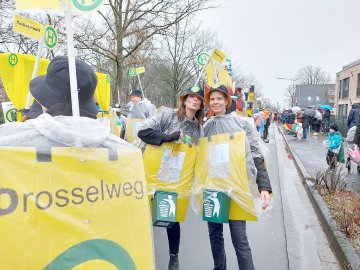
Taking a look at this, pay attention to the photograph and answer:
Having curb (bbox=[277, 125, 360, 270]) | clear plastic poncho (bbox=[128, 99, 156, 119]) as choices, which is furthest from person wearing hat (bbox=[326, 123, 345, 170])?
clear plastic poncho (bbox=[128, 99, 156, 119])

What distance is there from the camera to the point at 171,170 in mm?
3215

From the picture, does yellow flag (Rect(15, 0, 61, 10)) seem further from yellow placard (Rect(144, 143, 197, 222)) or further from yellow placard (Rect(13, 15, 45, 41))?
yellow placard (Rect(13, 15, 45, 41))

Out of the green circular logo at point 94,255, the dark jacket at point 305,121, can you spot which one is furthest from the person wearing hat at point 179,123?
the dark jacket at point 305,121

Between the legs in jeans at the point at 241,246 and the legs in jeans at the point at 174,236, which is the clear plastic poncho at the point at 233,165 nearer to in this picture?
the legs in jeans at the point at 241,246

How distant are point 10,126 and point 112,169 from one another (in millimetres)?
468

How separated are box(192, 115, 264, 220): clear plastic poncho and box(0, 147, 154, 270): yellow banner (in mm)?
1383

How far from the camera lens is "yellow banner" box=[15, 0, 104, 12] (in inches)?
65.0

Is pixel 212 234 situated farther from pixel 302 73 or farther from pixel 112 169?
pixel 302 73

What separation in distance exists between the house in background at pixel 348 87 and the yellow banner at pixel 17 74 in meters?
35.4

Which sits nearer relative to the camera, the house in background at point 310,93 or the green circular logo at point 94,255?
the green circular logo at point 94,255

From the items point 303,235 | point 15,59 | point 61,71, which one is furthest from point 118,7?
point 61,71

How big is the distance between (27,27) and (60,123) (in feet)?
10.1

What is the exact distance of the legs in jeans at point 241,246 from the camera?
9.52ft

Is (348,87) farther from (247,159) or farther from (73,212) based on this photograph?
(73,212)
